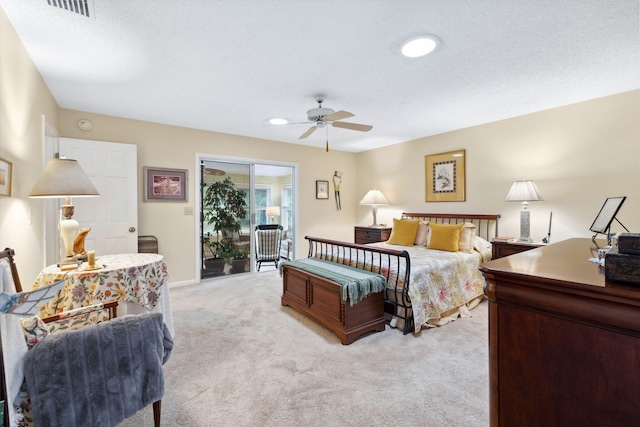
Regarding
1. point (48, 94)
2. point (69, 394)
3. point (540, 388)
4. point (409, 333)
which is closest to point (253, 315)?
point (409, 333)

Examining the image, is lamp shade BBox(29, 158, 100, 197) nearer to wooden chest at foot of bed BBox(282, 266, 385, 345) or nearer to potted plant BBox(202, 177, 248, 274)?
wooden chest at foot of bed BBox(282, 266, 385, 345)

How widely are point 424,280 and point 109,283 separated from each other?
2692 millimetres

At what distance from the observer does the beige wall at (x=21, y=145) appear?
1856mm

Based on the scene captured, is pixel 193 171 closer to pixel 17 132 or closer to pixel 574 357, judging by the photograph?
pixel 17 132

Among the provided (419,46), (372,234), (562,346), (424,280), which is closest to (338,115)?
(419,46)

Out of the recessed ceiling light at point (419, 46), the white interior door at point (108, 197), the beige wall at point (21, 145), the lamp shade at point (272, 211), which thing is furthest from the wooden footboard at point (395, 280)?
the lamp shade at point (272, 211)

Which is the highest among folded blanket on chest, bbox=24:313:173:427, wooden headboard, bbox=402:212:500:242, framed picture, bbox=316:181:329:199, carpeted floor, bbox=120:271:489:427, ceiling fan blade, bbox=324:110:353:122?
ceiling fan blade, bbox=324:110:353:122

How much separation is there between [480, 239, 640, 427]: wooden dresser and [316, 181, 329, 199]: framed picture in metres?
4.90

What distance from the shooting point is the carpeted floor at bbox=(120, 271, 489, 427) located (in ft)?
5.53

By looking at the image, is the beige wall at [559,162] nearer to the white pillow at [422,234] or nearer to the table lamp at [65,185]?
the white pillow at [422,234]

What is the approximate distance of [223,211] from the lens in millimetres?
4961

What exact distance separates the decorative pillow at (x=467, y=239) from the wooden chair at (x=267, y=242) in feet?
10.4

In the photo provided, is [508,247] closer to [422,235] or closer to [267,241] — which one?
[422,235]

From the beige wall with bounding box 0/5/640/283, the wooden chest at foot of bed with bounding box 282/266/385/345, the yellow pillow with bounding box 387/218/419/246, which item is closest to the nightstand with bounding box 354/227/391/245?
the beige wall with bounding box 0/5/640/283
